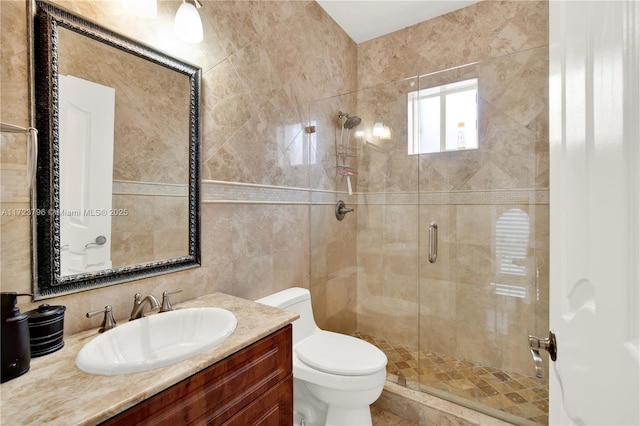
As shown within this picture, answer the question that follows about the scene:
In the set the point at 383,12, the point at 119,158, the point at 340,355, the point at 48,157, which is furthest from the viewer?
the point at 383,12

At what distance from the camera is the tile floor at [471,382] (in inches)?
68.1

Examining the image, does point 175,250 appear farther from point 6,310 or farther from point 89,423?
point 89,423

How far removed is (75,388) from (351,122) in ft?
7.39

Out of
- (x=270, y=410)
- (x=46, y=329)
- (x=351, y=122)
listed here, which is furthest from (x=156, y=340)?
(x=351, y=122)

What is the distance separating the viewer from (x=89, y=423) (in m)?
0.61

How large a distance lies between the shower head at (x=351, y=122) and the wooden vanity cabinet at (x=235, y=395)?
1768 millimetres

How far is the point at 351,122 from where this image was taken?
243cm

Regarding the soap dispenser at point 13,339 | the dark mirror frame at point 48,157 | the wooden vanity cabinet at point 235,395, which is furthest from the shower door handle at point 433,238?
the soap dispenser at point 13,339

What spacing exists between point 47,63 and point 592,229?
152cm

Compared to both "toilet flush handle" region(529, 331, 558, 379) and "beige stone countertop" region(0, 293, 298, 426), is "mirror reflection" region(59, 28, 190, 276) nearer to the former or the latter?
"beige stone countertop" region(0, 293, 298, 426)

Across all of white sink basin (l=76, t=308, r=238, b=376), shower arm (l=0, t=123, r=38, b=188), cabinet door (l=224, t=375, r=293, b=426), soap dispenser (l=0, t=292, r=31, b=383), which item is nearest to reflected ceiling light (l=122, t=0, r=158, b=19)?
shower arm (l=0, t=123, r=38, b=188)

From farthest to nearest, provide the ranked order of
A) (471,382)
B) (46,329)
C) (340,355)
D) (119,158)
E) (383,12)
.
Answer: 1. (383,12)
2. (471,382)
3. (340,355)
4. (119,158)
5. (46,329)

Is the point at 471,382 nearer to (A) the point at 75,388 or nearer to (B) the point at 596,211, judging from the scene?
(B) the point at 596,211

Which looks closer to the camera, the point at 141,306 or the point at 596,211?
the point at 596,211
